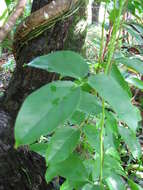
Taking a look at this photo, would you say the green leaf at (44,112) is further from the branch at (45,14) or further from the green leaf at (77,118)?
the branch at (45,14)

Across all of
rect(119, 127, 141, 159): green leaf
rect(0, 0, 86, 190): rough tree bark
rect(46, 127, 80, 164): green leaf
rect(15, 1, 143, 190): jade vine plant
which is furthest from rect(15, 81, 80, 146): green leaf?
rect(0, 0, 86, 190): rough tree bark

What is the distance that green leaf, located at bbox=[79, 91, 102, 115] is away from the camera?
1.64 feet

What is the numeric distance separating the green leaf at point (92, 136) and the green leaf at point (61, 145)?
3cm

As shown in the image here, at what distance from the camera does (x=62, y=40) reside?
1.10m

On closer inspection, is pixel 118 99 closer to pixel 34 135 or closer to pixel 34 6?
pixel 34 135

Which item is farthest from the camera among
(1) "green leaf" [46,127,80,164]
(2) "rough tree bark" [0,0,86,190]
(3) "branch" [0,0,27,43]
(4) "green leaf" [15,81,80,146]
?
(2) "rough tree bark" [0,0,86,190]

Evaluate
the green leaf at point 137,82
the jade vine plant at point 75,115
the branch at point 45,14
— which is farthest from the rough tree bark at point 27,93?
the green leaf at point 137,82

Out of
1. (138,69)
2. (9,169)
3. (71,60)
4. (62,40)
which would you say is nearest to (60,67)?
(71,60)

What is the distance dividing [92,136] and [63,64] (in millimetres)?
155

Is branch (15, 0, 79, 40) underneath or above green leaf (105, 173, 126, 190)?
above

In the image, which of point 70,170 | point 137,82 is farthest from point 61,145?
point 137,82

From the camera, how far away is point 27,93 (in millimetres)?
1135

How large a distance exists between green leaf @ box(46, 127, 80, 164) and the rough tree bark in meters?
0.44

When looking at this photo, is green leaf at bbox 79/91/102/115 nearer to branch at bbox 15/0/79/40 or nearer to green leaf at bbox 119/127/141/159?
green leaf at bbox 119/127/141/159
